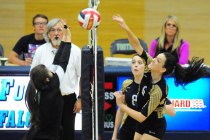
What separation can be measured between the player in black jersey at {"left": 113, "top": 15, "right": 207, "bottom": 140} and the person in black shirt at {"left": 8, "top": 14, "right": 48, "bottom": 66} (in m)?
2.70

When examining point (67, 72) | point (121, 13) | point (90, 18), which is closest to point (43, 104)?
point (90, 18)

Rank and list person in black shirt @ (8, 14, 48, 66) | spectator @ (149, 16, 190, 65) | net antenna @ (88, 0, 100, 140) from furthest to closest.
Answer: person in black shirt @ (8, 14, 48, 66)
spectator @ (149, 16, 190, 65)
net antenna @ (88, 0, 100, 140)

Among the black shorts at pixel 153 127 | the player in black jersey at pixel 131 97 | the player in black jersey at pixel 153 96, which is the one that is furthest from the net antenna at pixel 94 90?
the player in black jersey at pixel 131 97

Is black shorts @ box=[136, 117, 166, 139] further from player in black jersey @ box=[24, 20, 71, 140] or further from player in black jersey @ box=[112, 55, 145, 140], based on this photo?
player in black jersey @ box=[24, 20, 71, 140]

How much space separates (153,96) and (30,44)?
3.28 meters

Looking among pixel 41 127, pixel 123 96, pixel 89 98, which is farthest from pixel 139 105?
pixel 41 127

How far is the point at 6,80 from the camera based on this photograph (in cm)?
887

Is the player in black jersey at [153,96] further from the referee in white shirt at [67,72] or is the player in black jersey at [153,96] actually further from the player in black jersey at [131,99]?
the referee in white shirt at [67,72]

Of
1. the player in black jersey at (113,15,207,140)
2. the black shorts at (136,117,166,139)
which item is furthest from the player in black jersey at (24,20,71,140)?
the black shorts at (136,117,166,139)

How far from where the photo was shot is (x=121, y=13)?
47.4ft

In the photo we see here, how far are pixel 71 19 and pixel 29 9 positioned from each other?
982 millimetres

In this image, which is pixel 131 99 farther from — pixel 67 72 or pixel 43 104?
pixel 43 104

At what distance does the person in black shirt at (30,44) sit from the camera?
951 centimetres

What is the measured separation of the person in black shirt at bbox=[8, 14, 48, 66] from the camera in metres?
9.51
